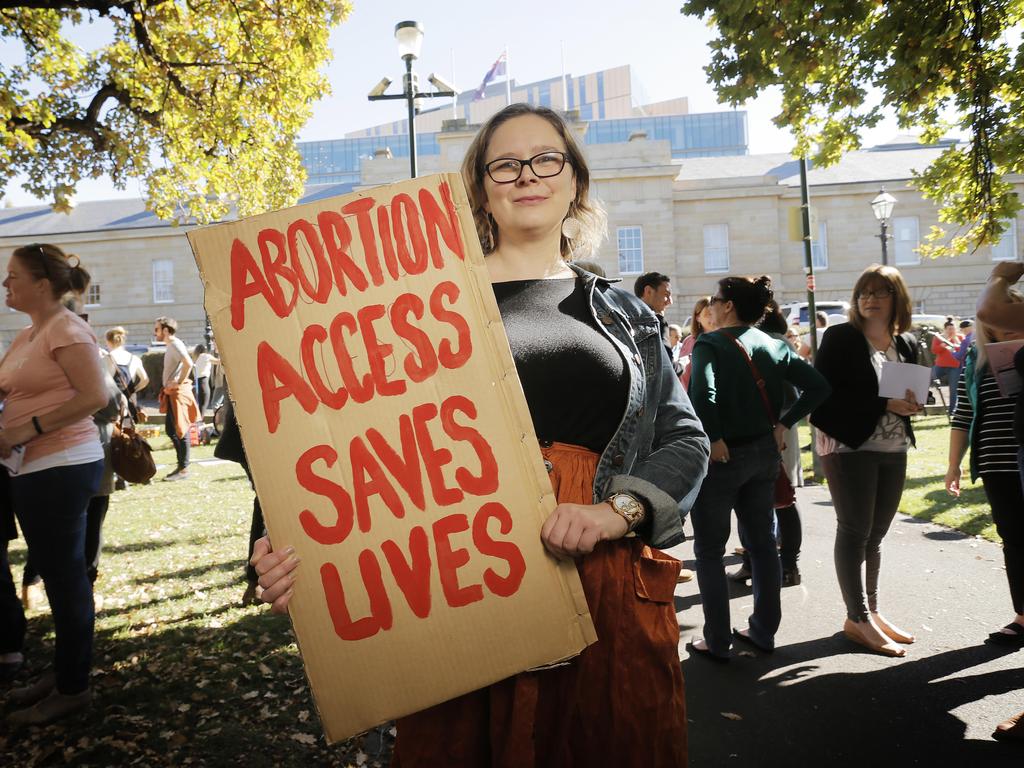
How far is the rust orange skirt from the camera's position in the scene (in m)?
1.45

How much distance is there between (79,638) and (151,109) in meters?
8.35

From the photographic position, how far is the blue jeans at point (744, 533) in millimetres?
4141

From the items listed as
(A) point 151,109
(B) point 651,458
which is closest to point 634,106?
(A) point 151,109

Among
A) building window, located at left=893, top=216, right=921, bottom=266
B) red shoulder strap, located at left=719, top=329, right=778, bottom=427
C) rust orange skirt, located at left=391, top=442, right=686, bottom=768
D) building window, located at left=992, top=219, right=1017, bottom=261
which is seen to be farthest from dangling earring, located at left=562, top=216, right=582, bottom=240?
building window, located at left=992, top=219, right=1017, bottom=261

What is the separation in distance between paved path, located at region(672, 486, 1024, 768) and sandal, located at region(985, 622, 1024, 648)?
69mm

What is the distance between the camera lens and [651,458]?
1592mm

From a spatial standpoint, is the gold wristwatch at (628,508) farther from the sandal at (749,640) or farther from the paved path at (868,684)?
the sandal at (749,640)

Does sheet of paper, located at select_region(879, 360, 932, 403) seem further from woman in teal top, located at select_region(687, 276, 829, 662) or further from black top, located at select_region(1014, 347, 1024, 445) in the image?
black top, located at select_region(1014, 347, 1024, 445)

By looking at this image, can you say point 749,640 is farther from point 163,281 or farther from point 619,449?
point 163,281

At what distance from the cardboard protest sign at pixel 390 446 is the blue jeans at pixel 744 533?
2.91 meters

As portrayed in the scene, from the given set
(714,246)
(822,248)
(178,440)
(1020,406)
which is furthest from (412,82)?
(822,248)

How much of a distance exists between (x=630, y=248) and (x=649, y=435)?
38.0m

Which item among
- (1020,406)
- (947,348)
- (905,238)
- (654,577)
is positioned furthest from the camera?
(905,238)

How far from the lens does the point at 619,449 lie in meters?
1.58
